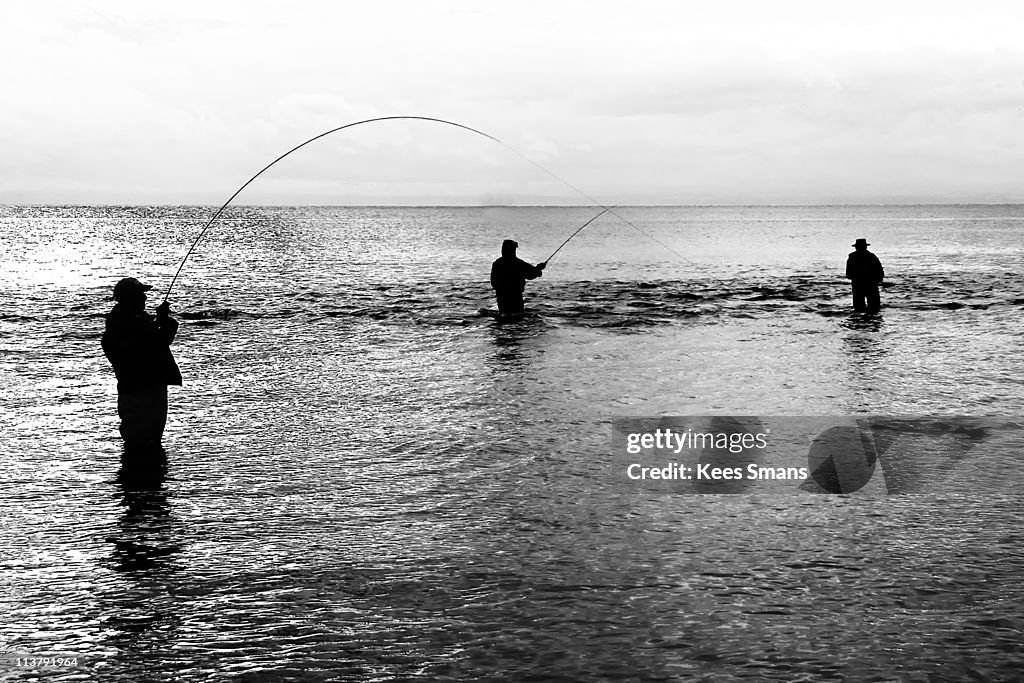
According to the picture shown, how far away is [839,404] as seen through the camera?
11.3 metres

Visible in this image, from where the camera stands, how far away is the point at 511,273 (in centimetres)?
1948

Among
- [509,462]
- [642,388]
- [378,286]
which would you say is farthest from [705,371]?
[378,286]

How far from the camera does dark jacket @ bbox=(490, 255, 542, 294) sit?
18.8m

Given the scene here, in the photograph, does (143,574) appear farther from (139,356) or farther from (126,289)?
(126,289)

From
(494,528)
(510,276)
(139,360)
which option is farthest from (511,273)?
(494,528)

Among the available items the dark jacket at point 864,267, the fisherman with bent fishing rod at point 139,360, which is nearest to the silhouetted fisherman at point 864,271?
the dark jacket at point 864,267

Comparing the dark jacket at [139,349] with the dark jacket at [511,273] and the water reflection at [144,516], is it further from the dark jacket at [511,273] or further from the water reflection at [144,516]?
the dark jacket at [511,273]

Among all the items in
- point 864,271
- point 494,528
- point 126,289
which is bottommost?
point 494,528

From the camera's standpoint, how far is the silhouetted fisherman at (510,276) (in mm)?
18609

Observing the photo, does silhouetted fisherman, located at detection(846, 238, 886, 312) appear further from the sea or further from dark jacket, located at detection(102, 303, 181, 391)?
dark jacket, located at detection(102, 303, 181, 391)

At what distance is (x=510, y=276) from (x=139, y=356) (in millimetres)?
11650

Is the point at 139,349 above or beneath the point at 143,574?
above

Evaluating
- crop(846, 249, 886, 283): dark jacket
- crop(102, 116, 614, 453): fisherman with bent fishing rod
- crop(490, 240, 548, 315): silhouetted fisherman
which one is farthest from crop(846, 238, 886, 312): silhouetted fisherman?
crop(102, 116, 614, 453): fisherman with bent fishing rod

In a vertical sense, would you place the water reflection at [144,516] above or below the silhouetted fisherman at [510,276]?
below
